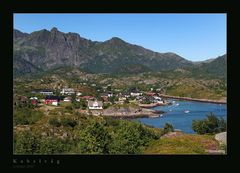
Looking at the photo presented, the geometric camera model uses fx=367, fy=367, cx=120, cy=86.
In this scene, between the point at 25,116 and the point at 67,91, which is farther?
the point at 67,91

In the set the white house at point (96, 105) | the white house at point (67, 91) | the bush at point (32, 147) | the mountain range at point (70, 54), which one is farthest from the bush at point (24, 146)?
the white house at point (67, 91)

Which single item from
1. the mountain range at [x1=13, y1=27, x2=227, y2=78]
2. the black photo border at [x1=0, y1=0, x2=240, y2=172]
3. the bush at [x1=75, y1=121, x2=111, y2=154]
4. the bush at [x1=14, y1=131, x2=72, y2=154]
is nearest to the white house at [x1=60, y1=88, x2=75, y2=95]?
the mountain range at [x1=13, y1=27, x2=227, y2=78]

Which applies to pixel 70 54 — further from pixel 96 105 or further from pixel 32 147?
pixel 32 147

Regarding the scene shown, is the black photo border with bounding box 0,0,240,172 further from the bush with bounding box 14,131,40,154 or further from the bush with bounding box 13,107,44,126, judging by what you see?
the bush with bounding box 13,107,44,126

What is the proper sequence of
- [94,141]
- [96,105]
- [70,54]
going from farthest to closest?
[70,54], [96,105], [94,141]
